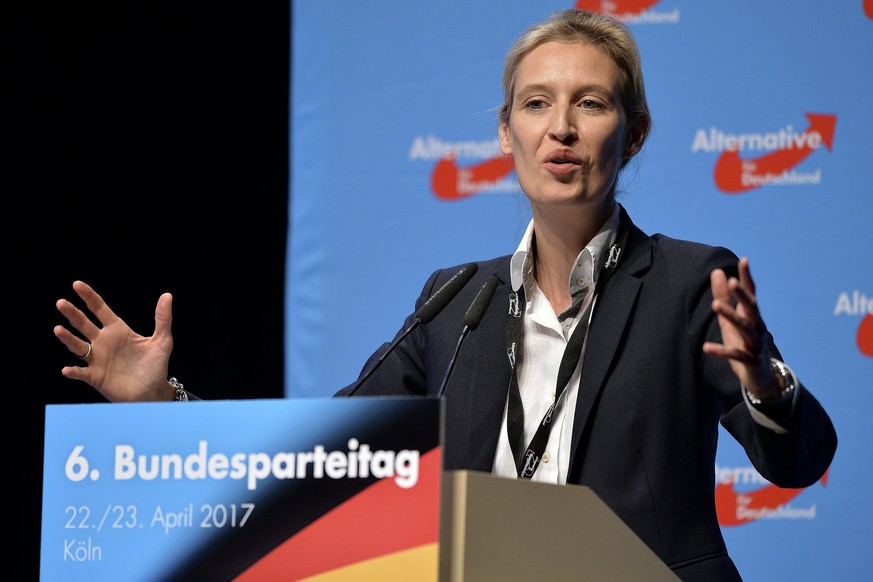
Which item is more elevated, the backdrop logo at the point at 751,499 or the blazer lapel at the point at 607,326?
the blazer lapel at the point at 607,326

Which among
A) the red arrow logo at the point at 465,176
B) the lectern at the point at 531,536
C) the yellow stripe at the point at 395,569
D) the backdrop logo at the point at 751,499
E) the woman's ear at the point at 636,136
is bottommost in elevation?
the yellow stripe at the point at 395,569

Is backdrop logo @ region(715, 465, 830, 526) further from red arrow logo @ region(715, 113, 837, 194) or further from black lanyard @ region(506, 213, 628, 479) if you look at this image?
black lanyard @ region(506, 213, 628, 479)

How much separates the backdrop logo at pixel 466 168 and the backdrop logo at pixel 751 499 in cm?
115

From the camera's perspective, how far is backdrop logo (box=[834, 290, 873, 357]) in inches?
124

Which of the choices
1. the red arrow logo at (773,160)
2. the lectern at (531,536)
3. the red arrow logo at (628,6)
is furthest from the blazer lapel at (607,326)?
the red arrow logo at (628,6)

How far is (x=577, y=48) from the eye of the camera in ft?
7.81

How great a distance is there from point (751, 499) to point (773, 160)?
104 cm

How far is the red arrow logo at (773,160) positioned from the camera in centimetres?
321

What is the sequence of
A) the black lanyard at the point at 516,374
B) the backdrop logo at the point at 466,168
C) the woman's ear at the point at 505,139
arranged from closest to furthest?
the black lanyard at the point at 516,374
the woman's ear at the point at 505,139
the backdrop logo at the point at 466,168

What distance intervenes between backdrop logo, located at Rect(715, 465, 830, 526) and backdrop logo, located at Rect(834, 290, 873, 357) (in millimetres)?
396

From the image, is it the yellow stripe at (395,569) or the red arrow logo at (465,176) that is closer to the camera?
the yellow stripe at (395,569)

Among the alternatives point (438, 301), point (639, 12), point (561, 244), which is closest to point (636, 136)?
point (561, 244)

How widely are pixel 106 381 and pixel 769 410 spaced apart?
3.89ft

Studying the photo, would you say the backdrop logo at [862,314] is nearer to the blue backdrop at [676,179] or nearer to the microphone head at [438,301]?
the blue backdrop at [676,179]
